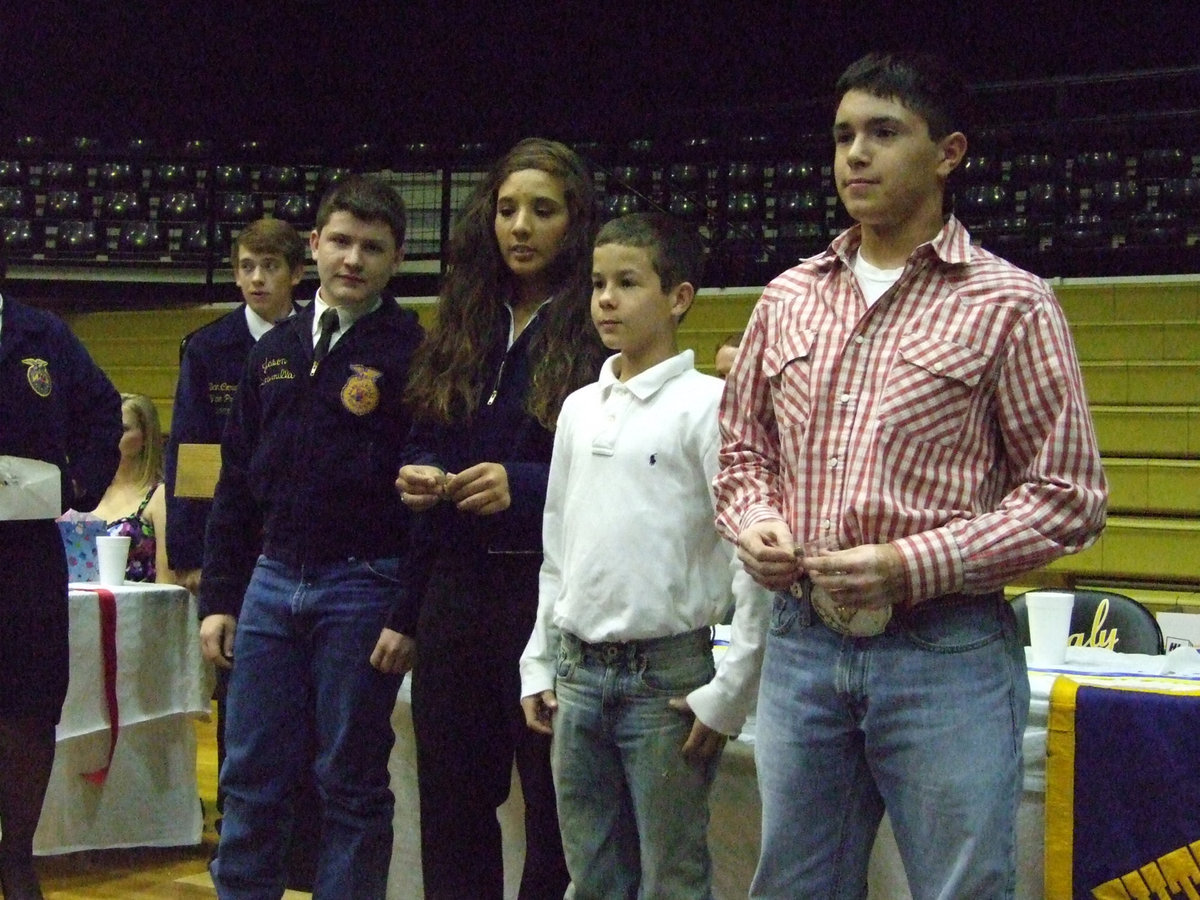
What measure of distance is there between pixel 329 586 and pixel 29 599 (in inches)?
27.5

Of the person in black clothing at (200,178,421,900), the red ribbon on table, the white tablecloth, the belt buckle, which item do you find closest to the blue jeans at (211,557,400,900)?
the person in black clothing at (200,178,421,900)

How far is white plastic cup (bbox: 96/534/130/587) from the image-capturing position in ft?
11.2

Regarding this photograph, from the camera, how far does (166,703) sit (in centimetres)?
339

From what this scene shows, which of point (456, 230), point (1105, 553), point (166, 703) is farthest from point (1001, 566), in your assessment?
point (1105, 553)

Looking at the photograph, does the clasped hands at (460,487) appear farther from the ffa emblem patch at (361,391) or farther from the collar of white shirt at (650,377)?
the ffa emblem patch at (361,391)

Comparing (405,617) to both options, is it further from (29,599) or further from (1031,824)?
(1031,824)

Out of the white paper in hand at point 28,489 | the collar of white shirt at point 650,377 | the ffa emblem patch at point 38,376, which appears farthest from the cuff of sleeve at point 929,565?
the ffa emblem patch at point 38,376

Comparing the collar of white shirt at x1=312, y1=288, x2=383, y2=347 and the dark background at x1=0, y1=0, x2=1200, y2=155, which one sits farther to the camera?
the dark background at x1=0, y1=0, x2=1200, y2=155

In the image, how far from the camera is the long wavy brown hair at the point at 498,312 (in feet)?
6.46

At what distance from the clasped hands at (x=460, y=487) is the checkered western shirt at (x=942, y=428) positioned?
0.48 metres

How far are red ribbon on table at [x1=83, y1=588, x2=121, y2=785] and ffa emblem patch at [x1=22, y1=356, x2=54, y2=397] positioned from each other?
923 millimetres

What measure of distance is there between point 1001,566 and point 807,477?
0.23 metres

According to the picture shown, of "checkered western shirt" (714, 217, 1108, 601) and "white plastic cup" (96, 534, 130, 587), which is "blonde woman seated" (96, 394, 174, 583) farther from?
"checkered western shirt" (714, 217, 1108, 601)

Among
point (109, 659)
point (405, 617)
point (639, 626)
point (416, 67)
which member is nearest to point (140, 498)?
point (109, 659)
